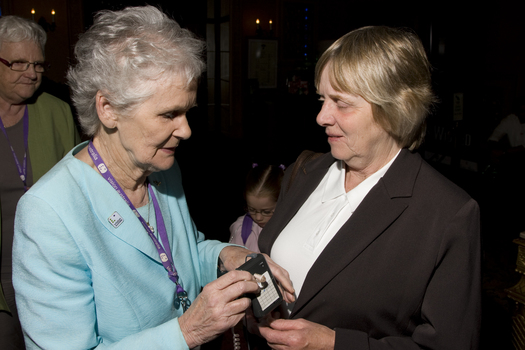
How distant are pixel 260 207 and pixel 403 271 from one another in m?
1.31

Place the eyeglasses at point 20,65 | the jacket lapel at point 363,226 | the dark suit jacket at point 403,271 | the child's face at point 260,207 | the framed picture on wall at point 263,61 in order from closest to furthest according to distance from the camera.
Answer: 1. the dark suit jacket at point 403,271
2. the jacket lapel at point 363,226
3. the eyeglasses at point 20,65
4. the child's face at point 260,207
5. the framed picture on wall at point 263,61

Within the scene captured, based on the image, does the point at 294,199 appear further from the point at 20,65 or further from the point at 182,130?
the point at 20,65

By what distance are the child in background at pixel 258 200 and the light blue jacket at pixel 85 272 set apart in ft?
3.84

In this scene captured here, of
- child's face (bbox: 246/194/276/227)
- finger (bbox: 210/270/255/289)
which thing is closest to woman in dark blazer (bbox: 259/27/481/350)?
finger (bbox: 210/270/255/289)

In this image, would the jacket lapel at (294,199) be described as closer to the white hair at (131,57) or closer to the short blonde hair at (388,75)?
the short blonde hair at (388,75)

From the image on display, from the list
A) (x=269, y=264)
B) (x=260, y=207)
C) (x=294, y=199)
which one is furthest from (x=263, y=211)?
Result: (x=269, y=264)

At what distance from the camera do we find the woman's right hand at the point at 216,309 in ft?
3.68

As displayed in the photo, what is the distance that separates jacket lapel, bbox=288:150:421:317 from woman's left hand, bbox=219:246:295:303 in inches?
1.9

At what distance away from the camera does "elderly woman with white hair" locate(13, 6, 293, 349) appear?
109 cm

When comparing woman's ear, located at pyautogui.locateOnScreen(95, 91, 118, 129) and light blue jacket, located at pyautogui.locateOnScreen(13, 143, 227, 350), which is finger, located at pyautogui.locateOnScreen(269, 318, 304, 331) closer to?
light blue jacket, located at pyautogui.locateOnScreen(13, 143, 227, 350)

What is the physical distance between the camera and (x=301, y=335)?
1239 millimetres

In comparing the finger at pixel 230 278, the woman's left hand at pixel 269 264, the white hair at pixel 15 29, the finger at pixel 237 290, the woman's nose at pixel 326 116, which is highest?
the white hair at pixel 15 29

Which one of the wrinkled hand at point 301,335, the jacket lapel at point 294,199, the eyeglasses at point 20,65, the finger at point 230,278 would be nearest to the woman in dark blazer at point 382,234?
the wrinkled hand at point 301,335

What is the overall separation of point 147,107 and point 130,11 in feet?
1.07
